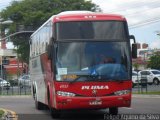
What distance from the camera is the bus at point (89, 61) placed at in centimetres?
1733

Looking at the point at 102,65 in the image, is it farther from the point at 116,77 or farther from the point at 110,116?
the point at 110,116

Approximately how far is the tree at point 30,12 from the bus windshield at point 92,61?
166ft

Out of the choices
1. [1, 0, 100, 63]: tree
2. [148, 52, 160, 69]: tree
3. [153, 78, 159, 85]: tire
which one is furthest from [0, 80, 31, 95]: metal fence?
[148, 52, 160, 69]: tree

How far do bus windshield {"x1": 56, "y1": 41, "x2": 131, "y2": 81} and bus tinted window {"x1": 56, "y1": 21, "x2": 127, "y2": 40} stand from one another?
0.25 m

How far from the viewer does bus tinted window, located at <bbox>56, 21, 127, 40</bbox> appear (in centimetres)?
1792

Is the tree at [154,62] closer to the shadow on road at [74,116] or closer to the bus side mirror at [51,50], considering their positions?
the shadow on road at [74,116]

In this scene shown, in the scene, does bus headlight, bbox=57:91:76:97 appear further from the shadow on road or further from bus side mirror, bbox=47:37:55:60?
the shadow on road

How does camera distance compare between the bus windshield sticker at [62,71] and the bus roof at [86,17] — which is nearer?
the bus windshield sticker at [62,71]

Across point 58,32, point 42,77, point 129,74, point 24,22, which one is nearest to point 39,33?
point 42,77

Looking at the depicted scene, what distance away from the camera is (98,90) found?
17.3 meters

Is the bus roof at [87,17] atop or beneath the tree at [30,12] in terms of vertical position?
beneath

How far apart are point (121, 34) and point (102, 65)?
132 cm

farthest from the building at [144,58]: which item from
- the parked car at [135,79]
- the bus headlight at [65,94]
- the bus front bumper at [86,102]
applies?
the bus headlight at [65,94]

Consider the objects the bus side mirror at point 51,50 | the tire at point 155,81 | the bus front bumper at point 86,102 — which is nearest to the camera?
the bus front bumper at point 86,102
